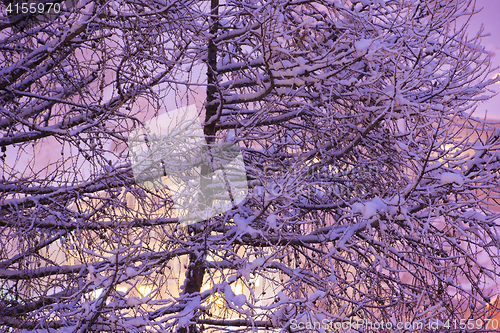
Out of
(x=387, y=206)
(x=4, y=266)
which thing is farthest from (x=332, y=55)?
(x=4, y=266)

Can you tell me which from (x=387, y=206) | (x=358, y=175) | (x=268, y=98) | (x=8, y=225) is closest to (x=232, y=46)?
(x=268, y=98)

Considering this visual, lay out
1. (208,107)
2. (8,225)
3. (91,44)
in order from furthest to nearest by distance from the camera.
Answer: (208,107), (91,44), (8,225)

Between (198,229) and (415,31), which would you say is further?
(198,229)

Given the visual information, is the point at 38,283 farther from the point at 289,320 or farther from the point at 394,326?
the point at 394,326

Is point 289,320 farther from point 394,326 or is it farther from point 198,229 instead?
point 198,229

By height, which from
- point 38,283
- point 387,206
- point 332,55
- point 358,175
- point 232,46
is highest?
point 232,46

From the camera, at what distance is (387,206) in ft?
13.5

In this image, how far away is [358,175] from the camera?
17.7 ft

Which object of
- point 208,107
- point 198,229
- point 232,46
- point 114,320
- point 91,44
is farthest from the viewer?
point 232,46

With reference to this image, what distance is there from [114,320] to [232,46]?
4.16m

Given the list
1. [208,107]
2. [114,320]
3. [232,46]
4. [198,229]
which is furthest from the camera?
[232,46]

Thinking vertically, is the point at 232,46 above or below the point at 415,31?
above

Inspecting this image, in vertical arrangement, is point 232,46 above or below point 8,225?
above

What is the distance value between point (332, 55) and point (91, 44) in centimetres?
272
